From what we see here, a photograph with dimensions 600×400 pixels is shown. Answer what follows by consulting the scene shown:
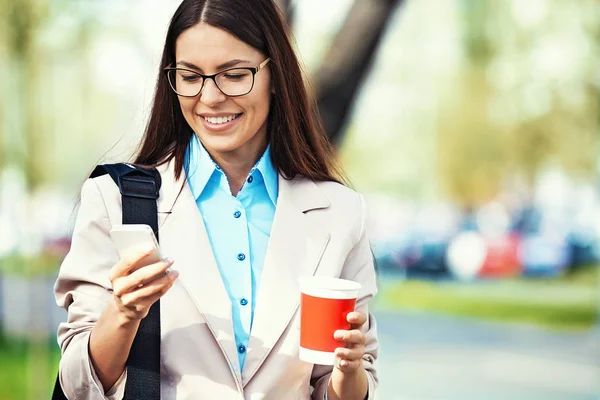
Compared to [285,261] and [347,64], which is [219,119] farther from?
[347,64]

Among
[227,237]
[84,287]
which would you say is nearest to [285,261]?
[227,237]

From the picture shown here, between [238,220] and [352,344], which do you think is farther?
[238,220]

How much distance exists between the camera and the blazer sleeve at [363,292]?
2000 mm

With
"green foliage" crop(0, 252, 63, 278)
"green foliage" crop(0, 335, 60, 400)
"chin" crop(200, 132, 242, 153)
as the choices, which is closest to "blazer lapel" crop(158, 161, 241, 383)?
"chin" crop(200, 132, 242, 153)

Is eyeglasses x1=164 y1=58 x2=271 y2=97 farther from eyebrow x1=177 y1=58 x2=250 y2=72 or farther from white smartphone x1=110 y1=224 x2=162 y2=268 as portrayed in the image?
white smartphone x1=110 y1=224 x2=162 y2=268

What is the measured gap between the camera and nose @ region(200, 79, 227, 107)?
187 centimetres

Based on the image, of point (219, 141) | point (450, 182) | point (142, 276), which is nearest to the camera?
point (142, 276)

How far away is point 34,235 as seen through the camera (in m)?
7.07

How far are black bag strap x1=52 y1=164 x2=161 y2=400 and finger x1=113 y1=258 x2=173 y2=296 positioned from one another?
0.20 m

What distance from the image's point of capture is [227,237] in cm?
195

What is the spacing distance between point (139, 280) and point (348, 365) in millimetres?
497

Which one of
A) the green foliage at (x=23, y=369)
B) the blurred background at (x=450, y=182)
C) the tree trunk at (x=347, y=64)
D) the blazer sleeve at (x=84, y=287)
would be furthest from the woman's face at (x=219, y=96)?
the green foliage at (x=23, y=369)

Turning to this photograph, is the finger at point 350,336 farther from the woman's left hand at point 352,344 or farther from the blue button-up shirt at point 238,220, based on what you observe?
the blue button-up shirt at point 238,220

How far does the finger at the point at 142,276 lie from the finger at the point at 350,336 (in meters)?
0.39
